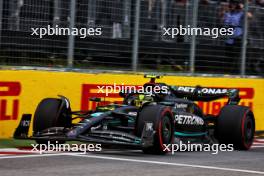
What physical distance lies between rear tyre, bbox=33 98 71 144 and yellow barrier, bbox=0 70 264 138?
1133mm

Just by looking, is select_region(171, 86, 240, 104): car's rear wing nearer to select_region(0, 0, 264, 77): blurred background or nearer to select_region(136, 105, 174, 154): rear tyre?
select_region(136, 105, 174, 154): rear tyre

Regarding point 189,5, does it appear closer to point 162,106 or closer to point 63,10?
point 63,10

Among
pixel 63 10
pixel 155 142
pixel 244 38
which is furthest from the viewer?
pixel 244 38

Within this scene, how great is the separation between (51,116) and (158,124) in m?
1.66

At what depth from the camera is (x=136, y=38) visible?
14.9m

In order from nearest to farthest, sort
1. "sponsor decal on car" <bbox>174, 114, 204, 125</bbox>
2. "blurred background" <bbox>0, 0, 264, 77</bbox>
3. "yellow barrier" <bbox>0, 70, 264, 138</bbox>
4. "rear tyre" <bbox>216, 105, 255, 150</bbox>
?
"sponsor decal on car" <bbox>174, 114, 204, 125</bbox> → "rear tyre" <bbox>216, 105, 255, 150</bbox> → "yellow barrier" <bbox>0, 70, 264, 138</bbox> → "blurred background" <bbox>0, 0, 264, 77</bbox>

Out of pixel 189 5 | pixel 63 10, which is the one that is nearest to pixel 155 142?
pixel 63 10

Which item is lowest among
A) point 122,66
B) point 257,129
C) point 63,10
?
point 257,129

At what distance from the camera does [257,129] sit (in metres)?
16.8

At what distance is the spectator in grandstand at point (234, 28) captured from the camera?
16.8 m

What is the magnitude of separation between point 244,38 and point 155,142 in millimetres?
6970

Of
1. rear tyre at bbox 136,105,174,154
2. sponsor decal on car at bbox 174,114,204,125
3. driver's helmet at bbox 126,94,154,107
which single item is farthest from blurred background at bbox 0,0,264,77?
rear tyre at bbox 136,105,174,154

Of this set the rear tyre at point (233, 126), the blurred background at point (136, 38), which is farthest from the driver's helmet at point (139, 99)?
the blurred background at point (136, 38)

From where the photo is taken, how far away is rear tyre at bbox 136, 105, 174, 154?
418 inches
